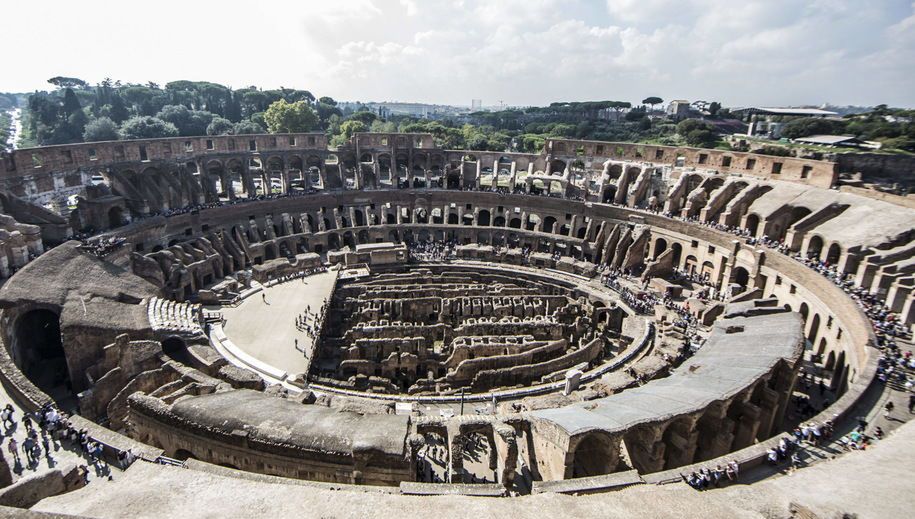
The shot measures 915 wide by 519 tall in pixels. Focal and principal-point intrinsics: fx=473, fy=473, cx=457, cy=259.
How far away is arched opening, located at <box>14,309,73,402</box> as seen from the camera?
19.3m

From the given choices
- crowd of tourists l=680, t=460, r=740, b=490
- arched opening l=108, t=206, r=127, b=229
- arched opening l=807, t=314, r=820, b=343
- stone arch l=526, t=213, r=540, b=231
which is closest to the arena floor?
arched opening l=108, t=206, r=127, b=229

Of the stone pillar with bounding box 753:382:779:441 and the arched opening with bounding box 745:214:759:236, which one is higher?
the arched opening with bounding box 745:214:759:236

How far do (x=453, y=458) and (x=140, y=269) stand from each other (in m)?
22.7

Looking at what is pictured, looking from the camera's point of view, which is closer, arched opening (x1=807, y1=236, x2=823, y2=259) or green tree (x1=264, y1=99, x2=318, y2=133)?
arched opening (x1=807, y1=236, x2=823, y2=259)

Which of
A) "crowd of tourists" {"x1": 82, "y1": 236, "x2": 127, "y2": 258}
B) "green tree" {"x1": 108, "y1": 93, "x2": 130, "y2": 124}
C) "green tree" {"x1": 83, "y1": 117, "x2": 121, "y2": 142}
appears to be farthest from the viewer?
"green tree" {"x1": 108, "y1": 93, "x2": 130, "y2": 124}

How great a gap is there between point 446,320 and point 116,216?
79.0 feet

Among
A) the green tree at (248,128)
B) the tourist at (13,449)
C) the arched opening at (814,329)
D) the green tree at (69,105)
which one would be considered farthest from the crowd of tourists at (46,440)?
the green tree at (69,105)

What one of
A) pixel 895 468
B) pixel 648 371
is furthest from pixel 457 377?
pixel 895 468

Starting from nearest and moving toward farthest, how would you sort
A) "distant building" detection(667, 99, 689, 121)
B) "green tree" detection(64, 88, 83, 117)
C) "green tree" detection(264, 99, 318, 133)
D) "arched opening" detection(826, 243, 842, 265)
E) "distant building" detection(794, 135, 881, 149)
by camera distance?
Result: 1. "arched opening" detection(826, 243, 842, 265)
2. "distant building" detection(794, 135, 881, 149)
3. "green tree" detection(264, 99, 318, 133)
4. "green tree" detection(64, 88, 83, 117)
5. "distant building" detection(667, 99, 689, 121)

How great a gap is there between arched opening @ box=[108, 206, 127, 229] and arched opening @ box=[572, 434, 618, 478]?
3278cm

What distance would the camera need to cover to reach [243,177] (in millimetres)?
41281

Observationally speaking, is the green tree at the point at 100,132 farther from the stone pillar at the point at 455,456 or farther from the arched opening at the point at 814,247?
the arched opening at the point at 814,247

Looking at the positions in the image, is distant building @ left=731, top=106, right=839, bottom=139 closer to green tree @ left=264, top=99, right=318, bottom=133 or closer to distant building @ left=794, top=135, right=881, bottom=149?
distant building @ left=794, top=135, right=881, bottom=149

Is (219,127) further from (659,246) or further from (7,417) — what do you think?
(7,417)
